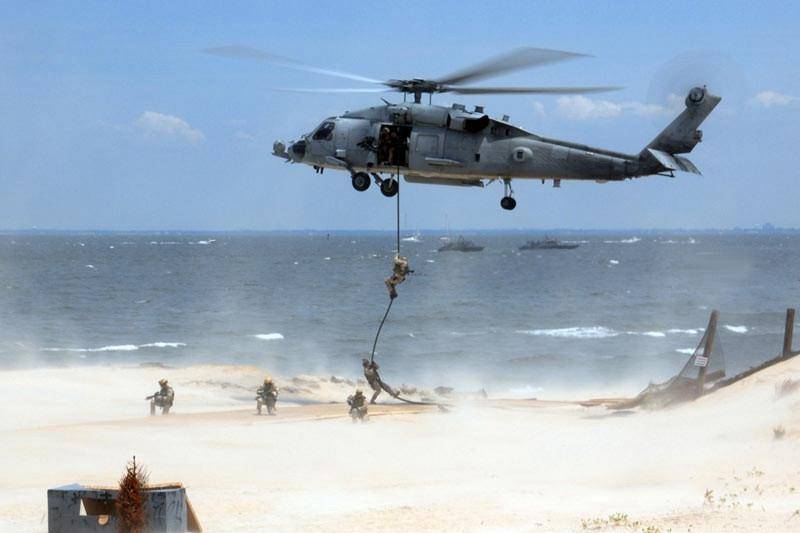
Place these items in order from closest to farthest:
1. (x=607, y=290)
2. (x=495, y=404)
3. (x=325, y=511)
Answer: (x=325, y=511) → (x=495, y=404) → (x=607, y=290)

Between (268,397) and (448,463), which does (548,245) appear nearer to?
(268,397)

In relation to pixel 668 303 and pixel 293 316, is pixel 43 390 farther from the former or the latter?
pixel 668 303

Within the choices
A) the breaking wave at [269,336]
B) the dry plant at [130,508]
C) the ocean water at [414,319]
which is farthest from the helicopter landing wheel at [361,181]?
the breaking wave at [269,336]

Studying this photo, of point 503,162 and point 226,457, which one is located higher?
point 503,162

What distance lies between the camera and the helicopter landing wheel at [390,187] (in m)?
24.2

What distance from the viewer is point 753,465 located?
61.7 ft

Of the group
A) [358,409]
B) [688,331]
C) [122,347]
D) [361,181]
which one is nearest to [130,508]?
[358,409]

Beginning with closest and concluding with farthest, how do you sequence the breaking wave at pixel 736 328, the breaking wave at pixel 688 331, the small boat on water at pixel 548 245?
the breaking wave at pixel 736 328 → the breaking wave at pixel 688 331 → the small boat on water at pixel 548 245

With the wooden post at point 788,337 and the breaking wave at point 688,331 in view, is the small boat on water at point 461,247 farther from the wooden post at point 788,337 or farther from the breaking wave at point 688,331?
the wooden post at point 788,337

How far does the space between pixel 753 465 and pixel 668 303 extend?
64.0 meters

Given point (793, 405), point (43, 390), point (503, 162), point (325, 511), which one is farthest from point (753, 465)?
point (43, 390)

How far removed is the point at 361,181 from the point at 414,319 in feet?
151

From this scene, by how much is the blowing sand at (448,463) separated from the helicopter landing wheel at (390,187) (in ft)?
15.2

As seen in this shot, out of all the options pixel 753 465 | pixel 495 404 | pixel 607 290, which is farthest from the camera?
pixel 607 290
